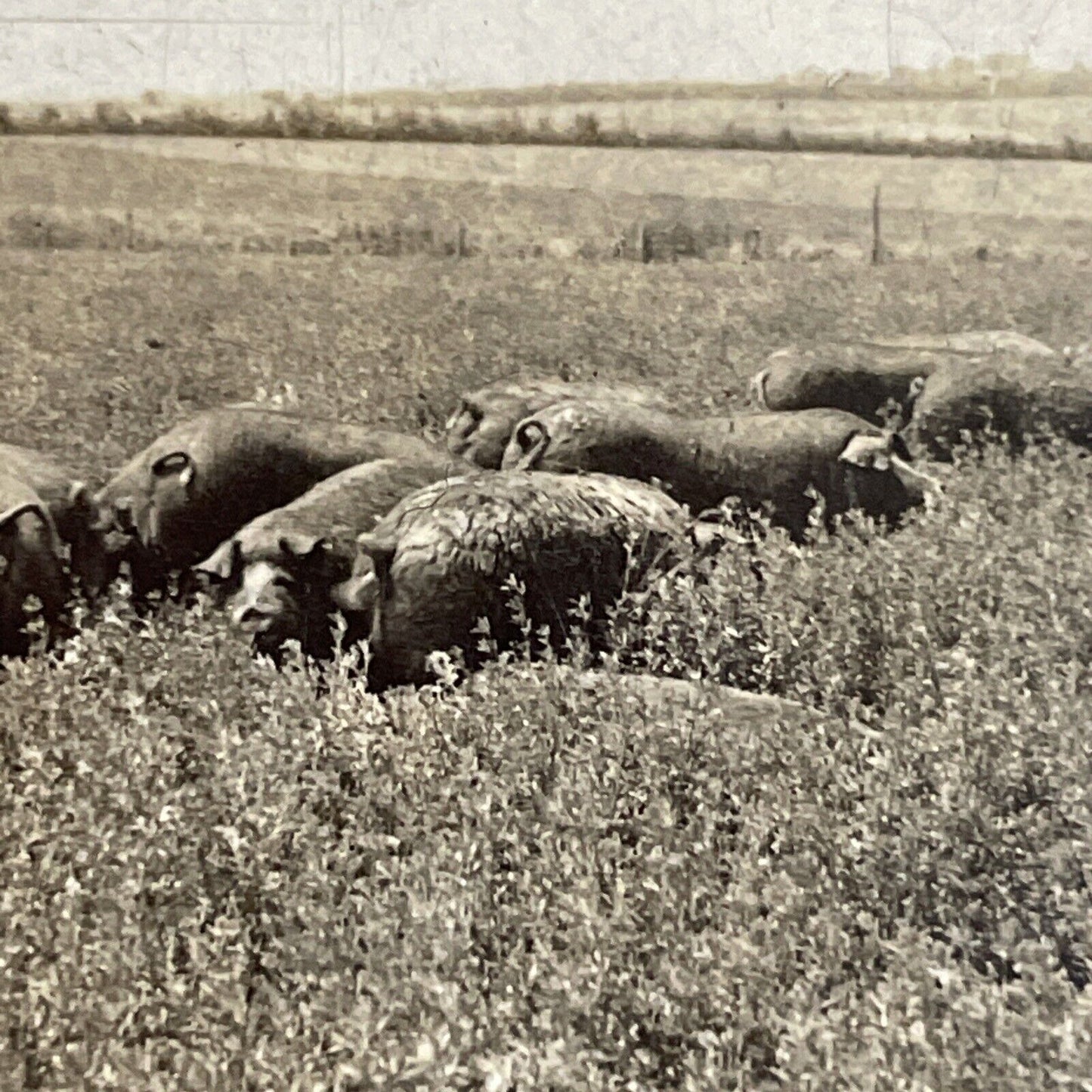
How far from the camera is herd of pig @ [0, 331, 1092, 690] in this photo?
2.51 meters

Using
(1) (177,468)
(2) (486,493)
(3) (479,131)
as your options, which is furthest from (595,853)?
(3) (479,131)

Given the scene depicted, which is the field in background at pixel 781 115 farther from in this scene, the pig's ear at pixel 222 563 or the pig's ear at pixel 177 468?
the pig's ear at pixel 222 563

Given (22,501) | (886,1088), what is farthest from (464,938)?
(22,501)

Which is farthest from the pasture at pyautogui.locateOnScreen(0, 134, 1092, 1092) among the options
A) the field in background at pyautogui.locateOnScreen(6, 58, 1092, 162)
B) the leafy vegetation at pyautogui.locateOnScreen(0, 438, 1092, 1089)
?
the field in background at pyautogui.locateOnScreen(6, 58, 1092, 162)

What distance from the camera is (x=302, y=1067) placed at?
7.07 feet

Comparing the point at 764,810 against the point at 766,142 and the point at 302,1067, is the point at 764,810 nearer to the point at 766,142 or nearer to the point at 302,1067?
the point at 302,1067

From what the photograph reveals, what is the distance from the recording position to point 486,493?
258 centimetres

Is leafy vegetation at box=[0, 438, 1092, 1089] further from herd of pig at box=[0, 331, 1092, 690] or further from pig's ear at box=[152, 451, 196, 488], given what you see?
pig's ear at box=[152, 451, 196, 488]

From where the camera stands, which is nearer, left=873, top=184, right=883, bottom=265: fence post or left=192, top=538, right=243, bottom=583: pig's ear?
left=192, top=538, right=243, bottom=583: pig's ear

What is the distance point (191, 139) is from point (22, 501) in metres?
0.73

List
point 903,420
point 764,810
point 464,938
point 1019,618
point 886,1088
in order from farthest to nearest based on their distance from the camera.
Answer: point 903,420, point 1019,618, point 764,810, point 464,938, point 886,1088

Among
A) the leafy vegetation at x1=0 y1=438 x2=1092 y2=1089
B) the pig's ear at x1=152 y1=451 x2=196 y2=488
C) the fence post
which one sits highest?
the fence post

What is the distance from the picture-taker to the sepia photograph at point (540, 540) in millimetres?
2244

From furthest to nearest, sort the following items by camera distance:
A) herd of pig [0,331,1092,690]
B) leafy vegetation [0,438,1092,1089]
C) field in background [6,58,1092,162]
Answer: field in background [6,58,1092,162] → herd of pig [0,331,1092,690] → leafy vegetation [0,438,1092,1089]
